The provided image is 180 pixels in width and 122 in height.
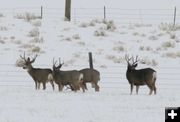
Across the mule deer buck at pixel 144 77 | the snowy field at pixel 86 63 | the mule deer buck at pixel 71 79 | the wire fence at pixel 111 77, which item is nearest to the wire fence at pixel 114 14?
the snowy field at pixel 86 63

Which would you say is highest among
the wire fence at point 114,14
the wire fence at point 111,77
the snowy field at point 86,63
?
the wire fence at point 114,14

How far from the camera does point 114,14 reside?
132ft

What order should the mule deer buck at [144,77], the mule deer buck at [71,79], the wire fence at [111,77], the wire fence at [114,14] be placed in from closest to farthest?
the mule deer buck at [144,77], the mule deer buck at [71,79], the wire fence at [111,77], the wire fence at [114,14]

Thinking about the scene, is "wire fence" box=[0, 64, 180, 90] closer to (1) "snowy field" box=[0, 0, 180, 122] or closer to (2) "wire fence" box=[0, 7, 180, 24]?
(1) "snowy field" box=[0, 0, 180, 122]

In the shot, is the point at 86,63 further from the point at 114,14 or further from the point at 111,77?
the point at 114,14

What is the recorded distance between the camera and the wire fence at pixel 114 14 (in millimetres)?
37594

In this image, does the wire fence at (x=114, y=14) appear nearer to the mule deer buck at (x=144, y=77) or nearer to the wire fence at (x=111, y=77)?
the wire fence at (x=111, y=77)

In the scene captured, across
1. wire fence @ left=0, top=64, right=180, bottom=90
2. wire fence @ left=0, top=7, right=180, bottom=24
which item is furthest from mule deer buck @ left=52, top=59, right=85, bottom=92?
wire fence @ left=0, top=7, right=180, bottom=24

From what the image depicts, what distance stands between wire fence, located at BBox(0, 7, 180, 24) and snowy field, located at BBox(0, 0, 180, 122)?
80 cm

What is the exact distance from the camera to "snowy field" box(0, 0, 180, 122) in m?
13.0

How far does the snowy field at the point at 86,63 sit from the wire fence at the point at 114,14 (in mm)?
797

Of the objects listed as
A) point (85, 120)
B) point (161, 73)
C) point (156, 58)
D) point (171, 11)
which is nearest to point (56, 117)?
point (85, 120)

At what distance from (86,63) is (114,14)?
13.9 metres

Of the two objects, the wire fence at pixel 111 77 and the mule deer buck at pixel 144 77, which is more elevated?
the mule deer buck at pixel 144 77
